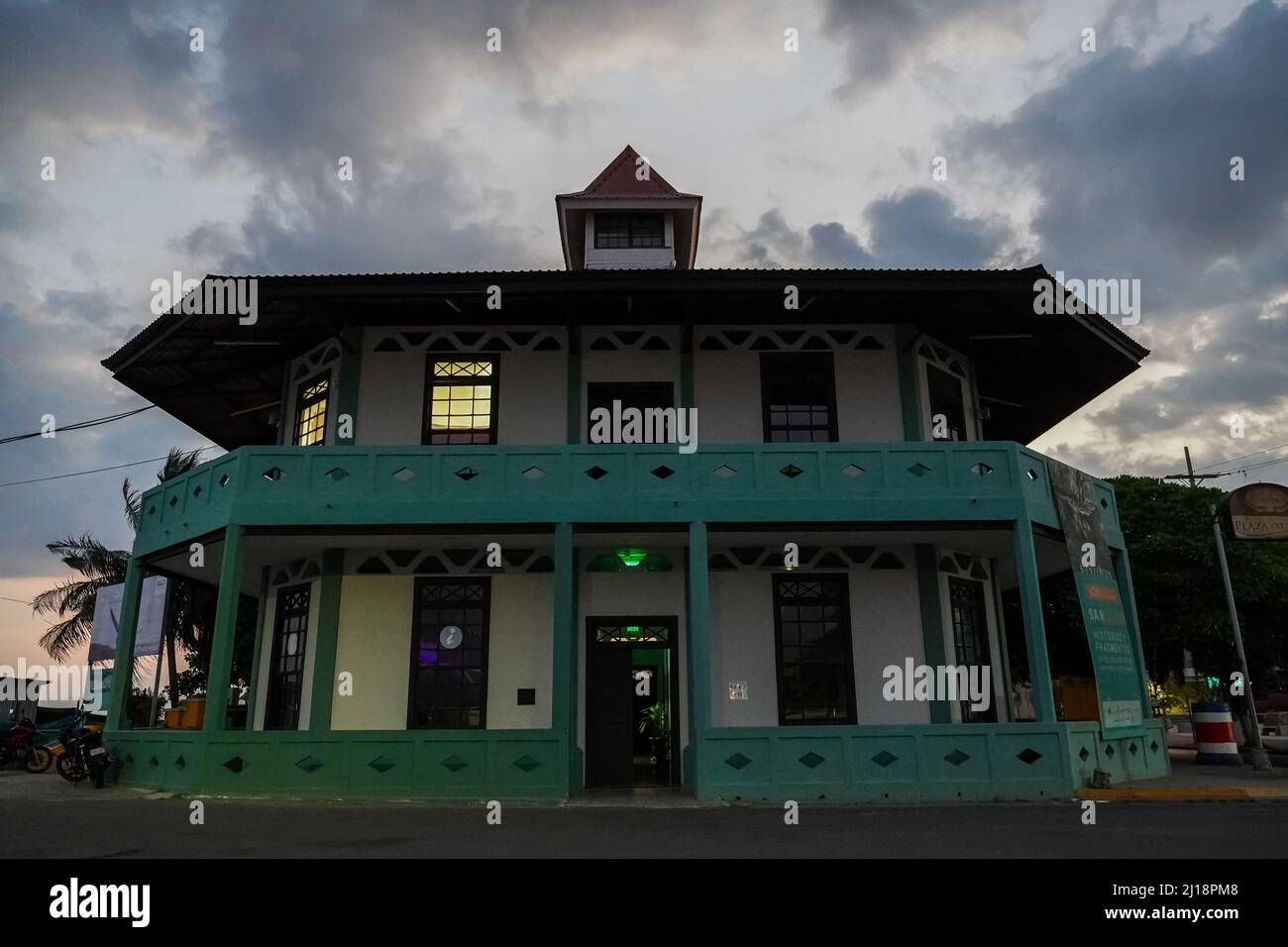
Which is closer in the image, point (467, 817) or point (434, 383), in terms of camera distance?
point (467, 817)

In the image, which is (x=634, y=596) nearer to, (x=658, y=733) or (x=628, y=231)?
(x=658, y=733)

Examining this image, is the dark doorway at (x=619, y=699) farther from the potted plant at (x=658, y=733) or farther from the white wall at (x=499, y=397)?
the white wall at (x=499, y=397)

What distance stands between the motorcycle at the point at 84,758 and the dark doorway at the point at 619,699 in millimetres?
7192

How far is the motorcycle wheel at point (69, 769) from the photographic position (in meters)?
14.0

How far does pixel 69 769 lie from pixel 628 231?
14.0 m

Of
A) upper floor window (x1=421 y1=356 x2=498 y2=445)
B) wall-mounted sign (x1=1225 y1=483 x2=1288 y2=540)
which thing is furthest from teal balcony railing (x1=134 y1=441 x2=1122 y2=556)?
wall-mounted sign (x1=1225 y1=483 x2=1288 y2=540)

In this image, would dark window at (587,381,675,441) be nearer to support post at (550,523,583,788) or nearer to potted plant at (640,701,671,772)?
support post at (550,523,583,788)

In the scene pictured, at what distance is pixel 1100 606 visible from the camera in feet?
43.8

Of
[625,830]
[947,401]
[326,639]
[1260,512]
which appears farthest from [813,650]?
[1260,512]

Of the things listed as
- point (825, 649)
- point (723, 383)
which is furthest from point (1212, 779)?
point (723, 383)

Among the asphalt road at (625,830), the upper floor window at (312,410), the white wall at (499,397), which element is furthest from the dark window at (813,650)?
the upper floor window at (312,410)

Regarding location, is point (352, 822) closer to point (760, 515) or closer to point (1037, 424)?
point (760, 515)

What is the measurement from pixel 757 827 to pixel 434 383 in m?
9.10

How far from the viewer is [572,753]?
42.7 feet
